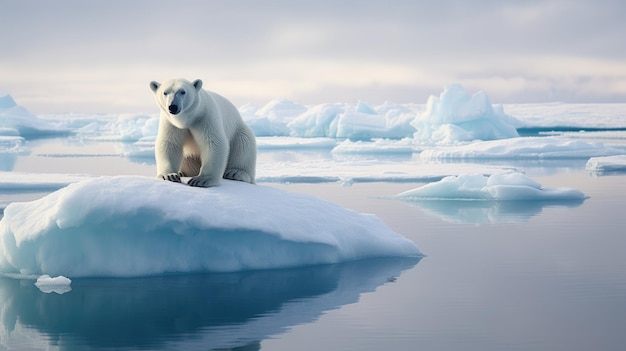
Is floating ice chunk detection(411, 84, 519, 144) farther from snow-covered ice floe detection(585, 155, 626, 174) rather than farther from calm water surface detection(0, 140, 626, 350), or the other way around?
calm water surface detection(0, 140, 626, 350)

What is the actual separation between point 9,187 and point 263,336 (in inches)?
524

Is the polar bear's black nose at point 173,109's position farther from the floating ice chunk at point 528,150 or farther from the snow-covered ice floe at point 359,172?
the floating ice chunk at point 528,150

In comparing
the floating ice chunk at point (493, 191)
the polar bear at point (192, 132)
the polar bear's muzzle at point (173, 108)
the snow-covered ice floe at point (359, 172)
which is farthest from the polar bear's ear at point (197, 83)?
the snow-covered ice floe at point (359, 172)

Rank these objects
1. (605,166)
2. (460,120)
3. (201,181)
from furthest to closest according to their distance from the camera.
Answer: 1. (460,120)
2. (605,166)
3. (201,181)

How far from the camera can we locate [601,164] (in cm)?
2361

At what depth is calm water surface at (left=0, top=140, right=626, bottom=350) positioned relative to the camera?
5.72m

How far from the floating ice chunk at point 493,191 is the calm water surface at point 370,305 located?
4.92 meters

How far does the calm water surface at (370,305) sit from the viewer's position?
18.8 feet

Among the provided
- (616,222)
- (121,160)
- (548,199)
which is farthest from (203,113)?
(121,160)

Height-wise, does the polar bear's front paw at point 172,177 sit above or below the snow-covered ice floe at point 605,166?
A: above

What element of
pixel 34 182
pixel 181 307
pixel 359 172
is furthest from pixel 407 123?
pixel 181 307

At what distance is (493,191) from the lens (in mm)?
15438

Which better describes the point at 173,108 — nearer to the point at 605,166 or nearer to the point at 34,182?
the point at 34,182

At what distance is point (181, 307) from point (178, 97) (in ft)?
6.29
